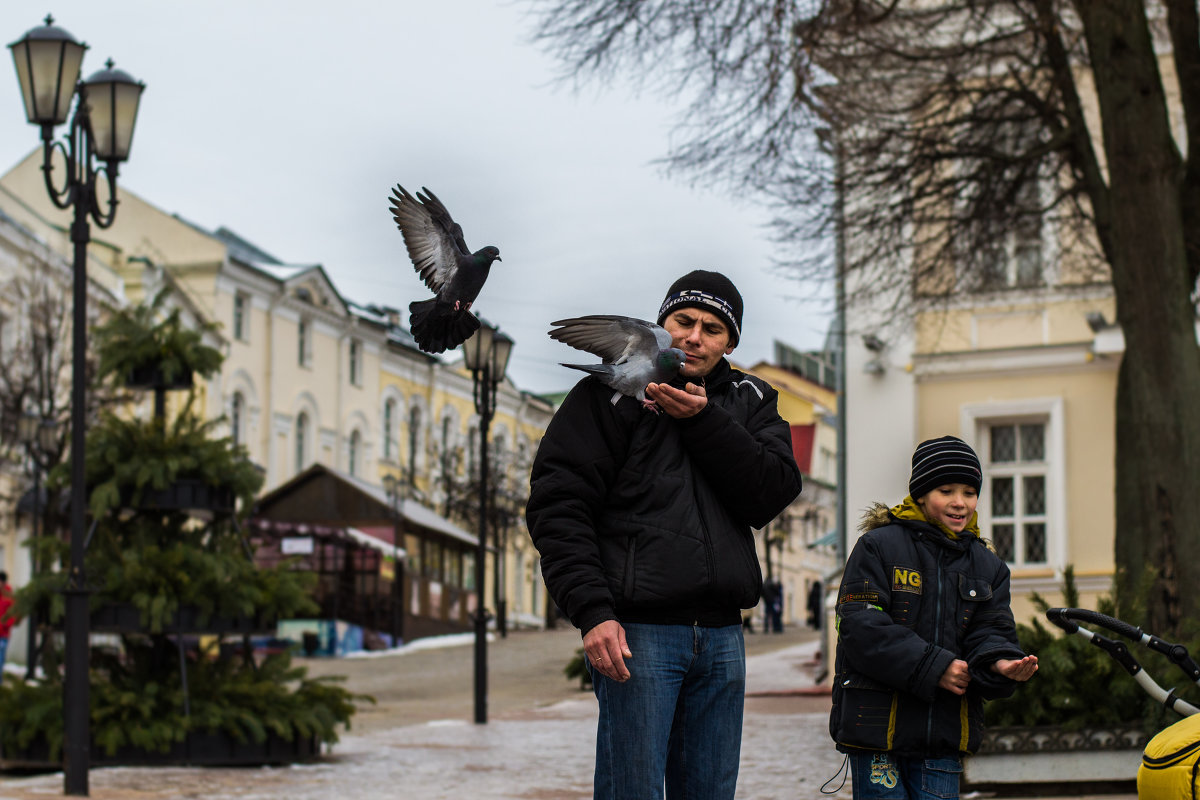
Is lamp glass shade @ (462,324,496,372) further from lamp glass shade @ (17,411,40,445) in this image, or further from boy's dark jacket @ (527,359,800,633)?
boy's dark jacket @ (527,359,800,633)

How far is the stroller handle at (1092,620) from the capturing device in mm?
4453

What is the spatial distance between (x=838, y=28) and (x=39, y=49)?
6581 mm

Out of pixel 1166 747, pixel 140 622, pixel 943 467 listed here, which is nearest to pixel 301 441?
pixel 140 622

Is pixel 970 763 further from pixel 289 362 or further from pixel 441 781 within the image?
pixel 289 362

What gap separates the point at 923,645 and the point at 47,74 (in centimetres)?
852

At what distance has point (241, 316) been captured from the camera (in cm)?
4962

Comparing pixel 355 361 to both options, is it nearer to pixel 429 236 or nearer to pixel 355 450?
pixel 355 450

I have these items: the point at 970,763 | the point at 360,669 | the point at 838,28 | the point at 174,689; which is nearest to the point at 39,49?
the point at 174,689

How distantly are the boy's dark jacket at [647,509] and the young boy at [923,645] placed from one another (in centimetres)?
61

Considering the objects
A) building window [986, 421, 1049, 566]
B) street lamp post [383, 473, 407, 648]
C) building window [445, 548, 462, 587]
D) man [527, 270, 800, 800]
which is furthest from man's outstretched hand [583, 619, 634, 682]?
building window [445, 548, 462, 587]

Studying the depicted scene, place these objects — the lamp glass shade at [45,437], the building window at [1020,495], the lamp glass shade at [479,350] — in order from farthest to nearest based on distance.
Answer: the lamp glass shade at [45,437] → the building window at [1020,495] → the lamp glass shade at [479,350]

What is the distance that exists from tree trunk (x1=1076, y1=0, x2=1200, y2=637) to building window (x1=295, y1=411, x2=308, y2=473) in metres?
43.4

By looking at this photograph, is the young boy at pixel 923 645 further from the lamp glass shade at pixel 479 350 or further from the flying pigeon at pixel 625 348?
the lamp glass shade at pixel 479 350

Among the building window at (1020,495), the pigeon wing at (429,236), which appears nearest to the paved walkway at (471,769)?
the building window at (1020,495)
